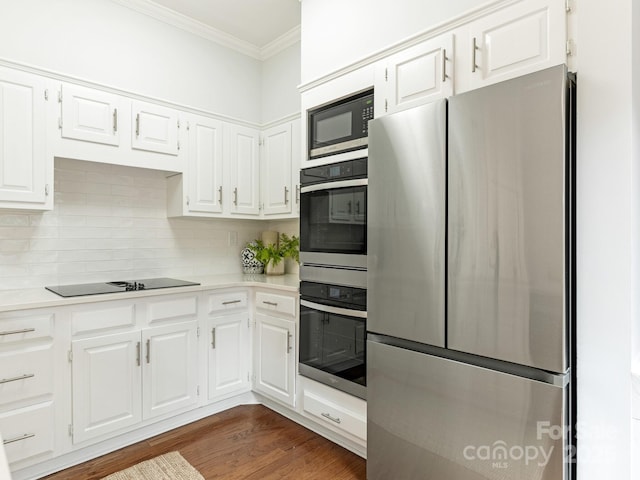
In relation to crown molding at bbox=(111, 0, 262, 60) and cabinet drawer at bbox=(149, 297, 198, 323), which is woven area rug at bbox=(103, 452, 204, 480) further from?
crown molding at bbox=(111, 0, 262, 60)

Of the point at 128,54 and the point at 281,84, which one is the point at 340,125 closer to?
the point at 281,84

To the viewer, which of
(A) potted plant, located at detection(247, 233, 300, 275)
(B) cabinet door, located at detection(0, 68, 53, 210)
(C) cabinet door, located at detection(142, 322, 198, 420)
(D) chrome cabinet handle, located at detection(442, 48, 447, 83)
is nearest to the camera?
(D) chrome cabinet handle, located at detection(442, 48, 447, 83)

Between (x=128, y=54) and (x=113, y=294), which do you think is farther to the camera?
(x=128, y=54)

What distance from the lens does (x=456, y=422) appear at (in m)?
1.53

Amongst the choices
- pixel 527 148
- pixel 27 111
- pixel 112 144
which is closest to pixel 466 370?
pixel 527 148

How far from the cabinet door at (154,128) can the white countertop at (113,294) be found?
0.98 meters

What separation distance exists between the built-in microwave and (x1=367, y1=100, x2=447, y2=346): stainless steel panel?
257 mm

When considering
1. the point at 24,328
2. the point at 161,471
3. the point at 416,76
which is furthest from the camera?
the point at 161,471

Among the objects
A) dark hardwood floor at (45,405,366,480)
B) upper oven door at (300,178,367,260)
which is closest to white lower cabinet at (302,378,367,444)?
dark hardwood floor at (45,405,366,480)

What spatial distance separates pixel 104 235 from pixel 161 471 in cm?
158

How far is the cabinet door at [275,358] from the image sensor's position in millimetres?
2570

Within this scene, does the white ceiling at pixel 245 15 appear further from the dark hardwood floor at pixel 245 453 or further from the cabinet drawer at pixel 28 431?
the dark hardwood floor at pixel 245 453

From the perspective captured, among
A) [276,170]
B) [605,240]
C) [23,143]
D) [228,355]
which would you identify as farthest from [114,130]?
[605,240]

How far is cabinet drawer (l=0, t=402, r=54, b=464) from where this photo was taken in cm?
193
